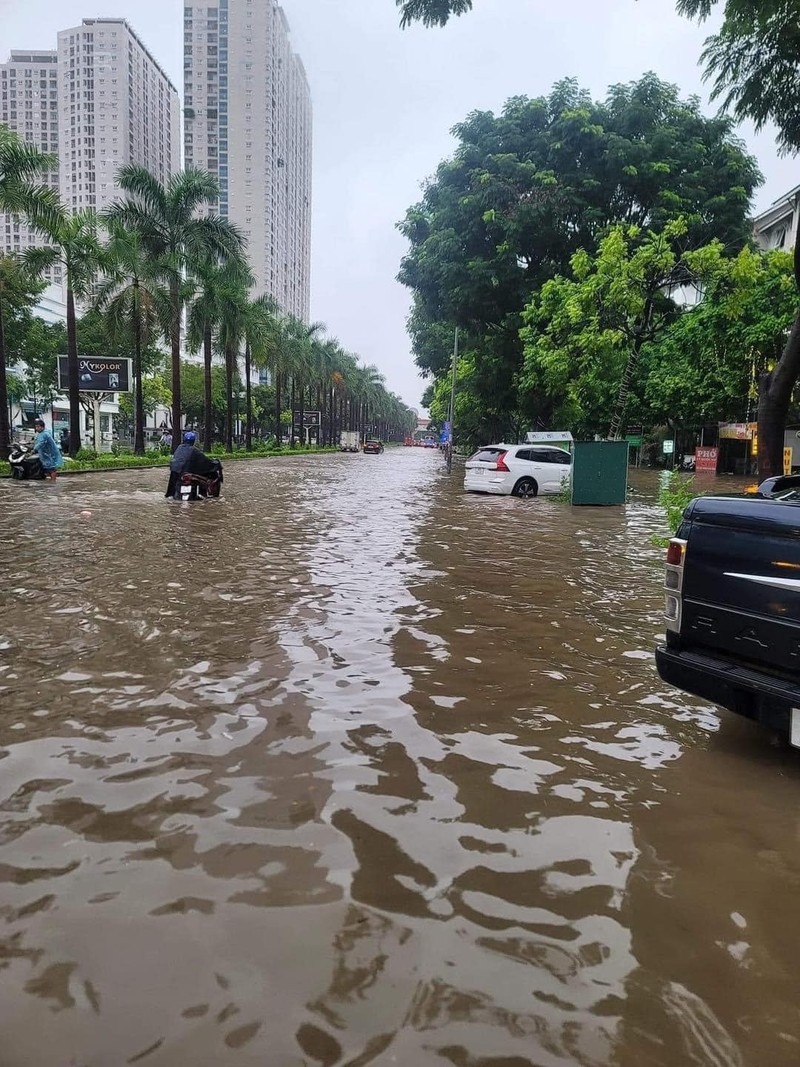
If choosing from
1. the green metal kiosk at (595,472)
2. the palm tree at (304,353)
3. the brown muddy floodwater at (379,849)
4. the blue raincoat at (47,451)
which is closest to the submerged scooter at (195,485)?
the blue raincoat at (47,451)

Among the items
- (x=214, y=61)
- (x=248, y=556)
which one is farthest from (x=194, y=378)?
(x=214, y=61)

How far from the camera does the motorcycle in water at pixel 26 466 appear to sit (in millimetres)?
22844

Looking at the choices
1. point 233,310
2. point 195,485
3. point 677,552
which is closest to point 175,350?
point 233,310

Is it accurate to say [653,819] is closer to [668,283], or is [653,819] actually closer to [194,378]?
[668,283]

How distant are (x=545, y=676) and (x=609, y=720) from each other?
0.87 meters

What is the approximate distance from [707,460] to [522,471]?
2365 cm

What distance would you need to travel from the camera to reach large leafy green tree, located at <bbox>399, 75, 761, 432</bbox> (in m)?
29.2

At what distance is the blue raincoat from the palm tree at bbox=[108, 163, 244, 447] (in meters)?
15.8

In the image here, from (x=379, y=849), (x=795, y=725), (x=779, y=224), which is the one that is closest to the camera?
(x=379, y=849)

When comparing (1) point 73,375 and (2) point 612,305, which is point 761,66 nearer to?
(2) point 612,305

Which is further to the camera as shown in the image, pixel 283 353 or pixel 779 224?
pixel 283 353

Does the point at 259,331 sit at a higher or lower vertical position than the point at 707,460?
higher

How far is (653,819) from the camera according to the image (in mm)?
3398

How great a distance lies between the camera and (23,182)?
2494 cm
